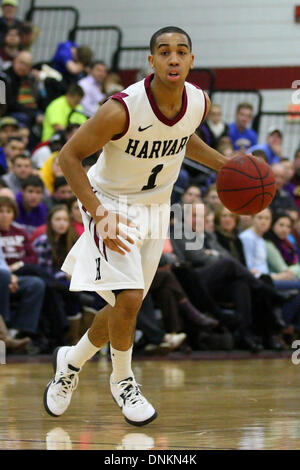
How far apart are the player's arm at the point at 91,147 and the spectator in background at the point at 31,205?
4848 mm

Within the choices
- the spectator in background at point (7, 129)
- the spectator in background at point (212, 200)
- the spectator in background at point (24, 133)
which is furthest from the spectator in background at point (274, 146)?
the spectator in background at point (7, 129)

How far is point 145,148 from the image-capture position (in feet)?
16.8

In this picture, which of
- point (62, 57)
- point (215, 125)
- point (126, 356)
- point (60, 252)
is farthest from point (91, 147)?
point (62, 57)

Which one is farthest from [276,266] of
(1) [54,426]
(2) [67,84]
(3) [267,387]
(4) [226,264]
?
(1) [54,426]

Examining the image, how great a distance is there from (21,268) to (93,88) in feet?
17.9

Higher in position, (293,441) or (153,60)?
(153,60)

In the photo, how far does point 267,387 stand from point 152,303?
2.77 metres

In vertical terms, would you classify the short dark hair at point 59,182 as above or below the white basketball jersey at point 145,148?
above

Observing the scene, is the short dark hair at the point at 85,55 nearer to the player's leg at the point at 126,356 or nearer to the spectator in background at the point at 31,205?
the spectator in background at the point at 31,205

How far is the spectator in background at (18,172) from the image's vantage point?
10281mm

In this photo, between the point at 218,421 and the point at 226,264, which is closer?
the point at 218,421

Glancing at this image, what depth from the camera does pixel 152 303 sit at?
9.48m

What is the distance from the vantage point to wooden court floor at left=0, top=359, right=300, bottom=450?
4.35 meters

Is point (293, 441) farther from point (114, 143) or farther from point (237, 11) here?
point (237, 11)
